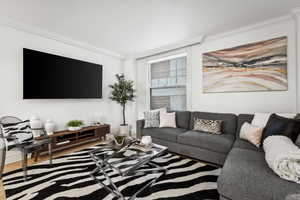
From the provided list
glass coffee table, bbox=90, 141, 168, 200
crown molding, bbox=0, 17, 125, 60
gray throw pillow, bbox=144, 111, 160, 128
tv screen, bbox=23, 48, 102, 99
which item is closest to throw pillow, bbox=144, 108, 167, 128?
gray throw pillow, bbox=144, 111, 160, 128

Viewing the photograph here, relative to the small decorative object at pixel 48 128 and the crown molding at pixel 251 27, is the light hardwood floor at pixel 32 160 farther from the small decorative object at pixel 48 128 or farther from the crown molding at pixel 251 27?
the crown molding at pixel 251 27

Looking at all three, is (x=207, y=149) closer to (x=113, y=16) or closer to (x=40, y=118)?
(x=113, y=16)

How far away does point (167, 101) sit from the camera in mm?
3832

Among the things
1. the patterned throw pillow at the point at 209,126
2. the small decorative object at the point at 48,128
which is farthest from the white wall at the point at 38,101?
the patterned throw pillow at the point at 209,126

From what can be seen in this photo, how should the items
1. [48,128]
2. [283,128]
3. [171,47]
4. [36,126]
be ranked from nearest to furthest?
[283,128]
[36,126]
[48,128]
[171,47]

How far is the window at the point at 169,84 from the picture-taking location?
353 centimetres

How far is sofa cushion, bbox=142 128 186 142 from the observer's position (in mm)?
2563

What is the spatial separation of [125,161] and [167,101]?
2.48m

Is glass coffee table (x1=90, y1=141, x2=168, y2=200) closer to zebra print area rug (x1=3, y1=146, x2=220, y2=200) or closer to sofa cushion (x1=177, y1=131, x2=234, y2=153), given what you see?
zebra print area rug (x1=3, y1=146, x2=220, y2=200)

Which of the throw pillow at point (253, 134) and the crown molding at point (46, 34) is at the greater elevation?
the crown molding at point (46, 34)

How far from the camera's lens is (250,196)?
1.03 meters

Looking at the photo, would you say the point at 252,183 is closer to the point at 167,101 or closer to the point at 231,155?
the point at 231,155

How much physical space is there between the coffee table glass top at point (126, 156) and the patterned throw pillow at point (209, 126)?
3.56ft

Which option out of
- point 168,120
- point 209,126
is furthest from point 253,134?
point 168,120
